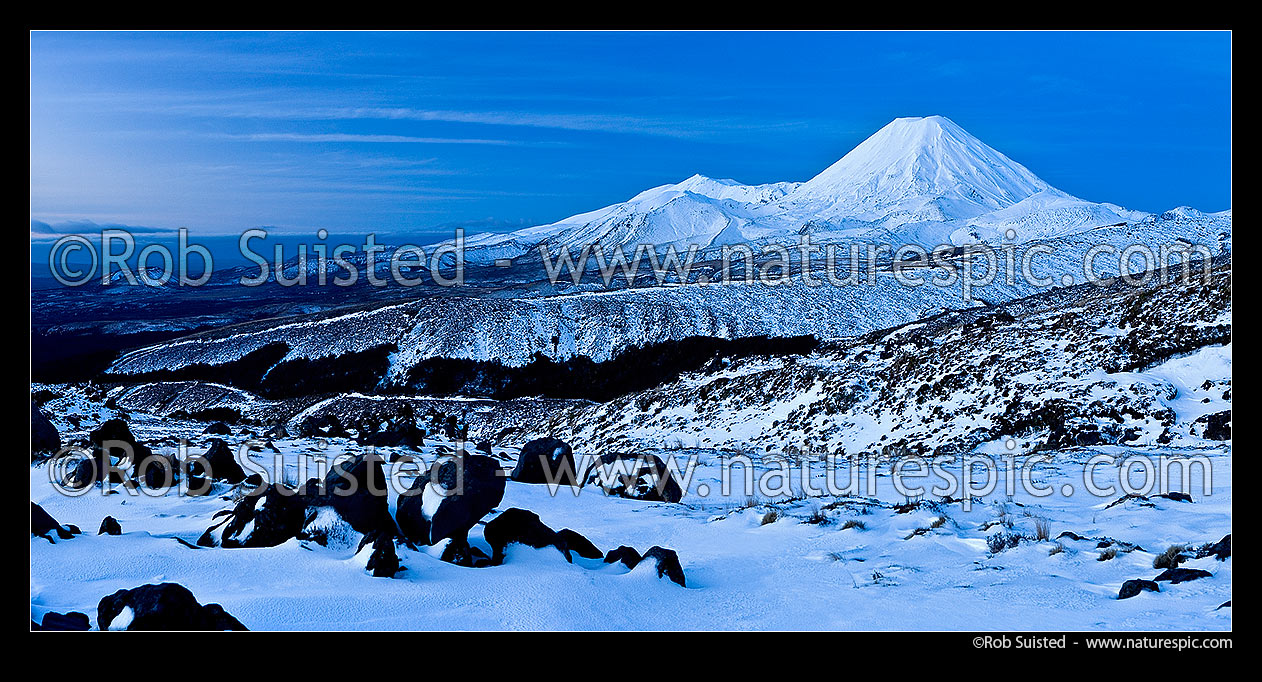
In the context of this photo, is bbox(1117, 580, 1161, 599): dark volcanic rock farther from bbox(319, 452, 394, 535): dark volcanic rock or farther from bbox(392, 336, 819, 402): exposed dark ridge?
bbox(392, 336, 819, 402): exposed dark ridge

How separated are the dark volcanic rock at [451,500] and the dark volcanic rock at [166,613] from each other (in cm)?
204

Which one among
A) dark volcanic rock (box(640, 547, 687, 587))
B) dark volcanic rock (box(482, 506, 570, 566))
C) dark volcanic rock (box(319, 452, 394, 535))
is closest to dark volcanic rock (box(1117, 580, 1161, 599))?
dark volcanic rock (box(640, 547, 687, 587))

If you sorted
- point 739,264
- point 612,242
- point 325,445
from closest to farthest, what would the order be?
point 325,445 → point 739,264 → point 612,242

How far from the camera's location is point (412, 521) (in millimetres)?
6574

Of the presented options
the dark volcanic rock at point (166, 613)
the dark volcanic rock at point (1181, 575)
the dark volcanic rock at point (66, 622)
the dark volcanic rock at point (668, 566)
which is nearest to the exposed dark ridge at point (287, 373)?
the dark volcanic rock at point (668, 566)

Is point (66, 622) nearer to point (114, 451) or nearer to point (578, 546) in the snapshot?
point (578, 546)

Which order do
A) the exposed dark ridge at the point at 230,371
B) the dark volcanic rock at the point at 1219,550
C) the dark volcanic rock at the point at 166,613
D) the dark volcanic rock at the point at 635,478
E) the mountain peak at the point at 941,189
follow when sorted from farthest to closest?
1. the mountain peak at the point at 941,189
2. the exposed dark ridge at the point at 230,371
3. the dark volcanic rock at the point at 635,478
4. the dark volcanic rock at the point at 1219,550
5. the dark volcanic rock at the point at 166,613

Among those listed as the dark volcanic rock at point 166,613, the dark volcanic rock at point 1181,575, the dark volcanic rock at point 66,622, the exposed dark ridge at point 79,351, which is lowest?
the dark volcanic rock at point 1181,575

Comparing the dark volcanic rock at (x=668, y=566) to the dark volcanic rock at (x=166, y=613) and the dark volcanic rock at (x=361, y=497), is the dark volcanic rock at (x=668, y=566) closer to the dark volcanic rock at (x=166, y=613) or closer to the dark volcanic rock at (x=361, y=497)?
the dark volcanic rock at (x=361, y=497)

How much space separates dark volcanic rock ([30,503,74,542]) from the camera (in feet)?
19.6

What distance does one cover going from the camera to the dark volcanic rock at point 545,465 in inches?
435
